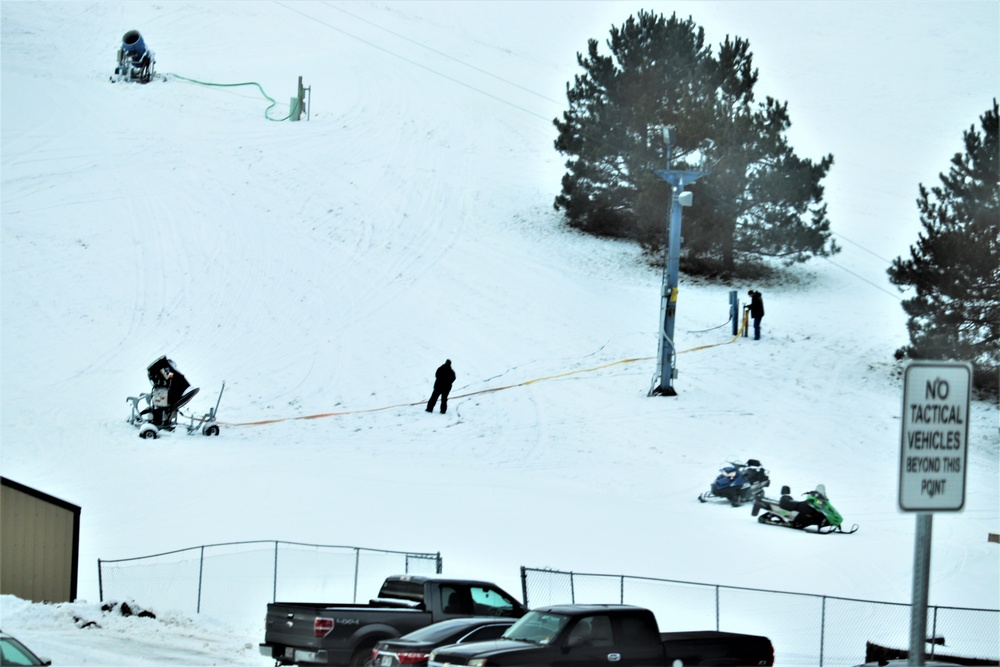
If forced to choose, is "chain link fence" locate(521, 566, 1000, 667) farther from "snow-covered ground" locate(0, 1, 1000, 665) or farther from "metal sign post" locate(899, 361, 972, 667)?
"metal sign post" locate(899, 361, 972, 667)

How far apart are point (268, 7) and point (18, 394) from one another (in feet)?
189

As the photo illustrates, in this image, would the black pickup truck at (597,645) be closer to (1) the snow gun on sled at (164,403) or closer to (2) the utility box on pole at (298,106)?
(1) the snow gun on sled at (164,403)

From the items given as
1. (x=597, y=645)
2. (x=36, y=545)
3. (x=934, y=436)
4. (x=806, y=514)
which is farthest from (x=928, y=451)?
(x=806, y=514)

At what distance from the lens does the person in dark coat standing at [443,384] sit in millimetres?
28781

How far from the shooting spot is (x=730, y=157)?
40812mm

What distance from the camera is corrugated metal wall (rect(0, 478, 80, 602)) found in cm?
1538

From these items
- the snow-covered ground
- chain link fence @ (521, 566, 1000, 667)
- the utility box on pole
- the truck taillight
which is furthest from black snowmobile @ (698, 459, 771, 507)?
the utility box on pole

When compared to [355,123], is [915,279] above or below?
below

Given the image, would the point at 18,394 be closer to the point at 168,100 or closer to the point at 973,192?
the point at 973,192

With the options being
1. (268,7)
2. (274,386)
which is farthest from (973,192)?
(268,7)

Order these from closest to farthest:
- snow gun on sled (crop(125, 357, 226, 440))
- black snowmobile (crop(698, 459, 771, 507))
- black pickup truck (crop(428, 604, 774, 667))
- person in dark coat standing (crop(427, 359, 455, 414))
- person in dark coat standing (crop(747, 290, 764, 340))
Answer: black pickup truck (crop(428, 604, 774, 667))
black snowmobile (crop(698, 459, 771, 507))
snow gun on sled (crop(125, 357, 226, 440))
person in dark coat standing (crop(427, 359, 455, 414))
person in dark coat standing (crop(747, 290, 764, 340))

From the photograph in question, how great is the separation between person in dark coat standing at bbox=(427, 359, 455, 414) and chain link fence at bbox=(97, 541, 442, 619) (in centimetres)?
1004

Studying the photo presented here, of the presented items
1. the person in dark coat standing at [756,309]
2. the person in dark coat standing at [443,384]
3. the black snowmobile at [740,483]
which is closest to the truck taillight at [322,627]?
the black snowmobile at [740,483]

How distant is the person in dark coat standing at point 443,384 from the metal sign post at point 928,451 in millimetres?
23228
